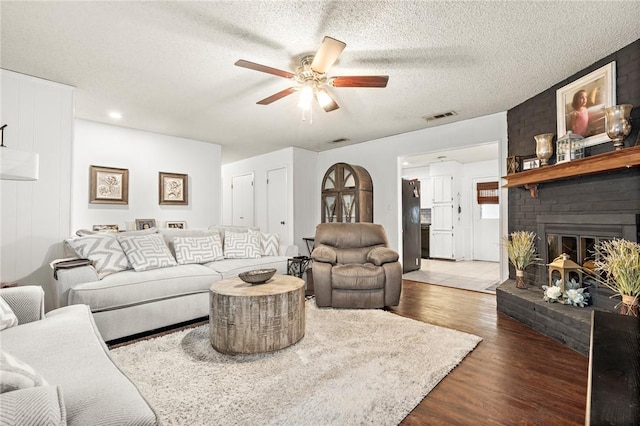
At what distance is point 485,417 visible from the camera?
1.52 metres

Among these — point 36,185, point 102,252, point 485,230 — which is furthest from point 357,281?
point 485,230

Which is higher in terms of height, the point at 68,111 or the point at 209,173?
the point at 68,111

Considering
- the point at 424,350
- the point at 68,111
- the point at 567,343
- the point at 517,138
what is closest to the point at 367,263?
the point at 424,350

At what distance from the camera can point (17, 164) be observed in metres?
1.45

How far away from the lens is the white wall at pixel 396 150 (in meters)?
4.21

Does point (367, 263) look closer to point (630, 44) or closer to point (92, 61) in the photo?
point (630, 44)

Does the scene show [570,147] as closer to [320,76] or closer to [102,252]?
[320,76]

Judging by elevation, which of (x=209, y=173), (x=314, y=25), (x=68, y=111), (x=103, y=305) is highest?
(x=314, y=25)

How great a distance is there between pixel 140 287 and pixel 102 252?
2.00 feet

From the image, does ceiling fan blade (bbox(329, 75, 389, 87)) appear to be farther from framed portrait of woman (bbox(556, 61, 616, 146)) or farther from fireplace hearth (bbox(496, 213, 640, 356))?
fireplace hearth (bbox(496, 213, 640, 356))

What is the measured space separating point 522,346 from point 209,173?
5.07 metres

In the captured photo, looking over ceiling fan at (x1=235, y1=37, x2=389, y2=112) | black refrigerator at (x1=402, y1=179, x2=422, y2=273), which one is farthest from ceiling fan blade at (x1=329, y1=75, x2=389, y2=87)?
black refrigerator at (x1=402, y1=179, x2=422, y2=273)

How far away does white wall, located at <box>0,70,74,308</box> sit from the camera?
2.86m

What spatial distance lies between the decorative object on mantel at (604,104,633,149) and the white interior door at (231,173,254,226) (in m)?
5.91
